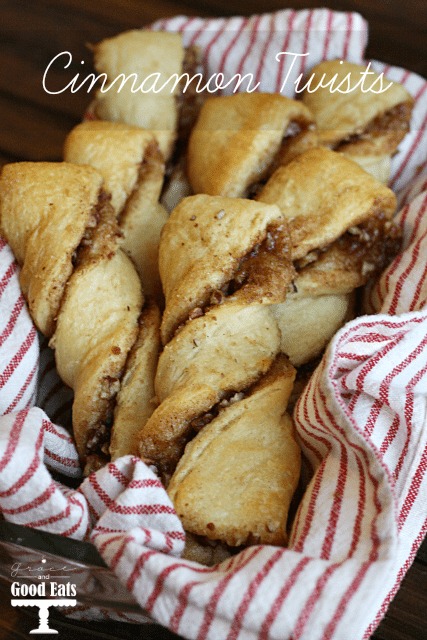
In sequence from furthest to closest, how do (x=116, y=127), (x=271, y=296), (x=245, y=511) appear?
(x=116, y=127)
(x=271, y=296)
(x=245, y=511)

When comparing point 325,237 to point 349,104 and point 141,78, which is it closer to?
point 349,104

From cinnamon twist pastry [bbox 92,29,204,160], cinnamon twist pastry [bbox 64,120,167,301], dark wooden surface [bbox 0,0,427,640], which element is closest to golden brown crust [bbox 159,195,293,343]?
cinnamon twist pastry [bbox 64,120,167,301]

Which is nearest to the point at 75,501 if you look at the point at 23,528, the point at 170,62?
the point at 23,528

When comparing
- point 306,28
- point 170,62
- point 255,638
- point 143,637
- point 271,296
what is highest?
point 306,28

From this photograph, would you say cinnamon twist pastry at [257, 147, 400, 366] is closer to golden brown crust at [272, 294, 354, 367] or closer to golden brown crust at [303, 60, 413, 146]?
golden brown crust at [272, 294, 354, 367]

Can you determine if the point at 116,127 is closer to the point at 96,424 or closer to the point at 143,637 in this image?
the point at 96,424

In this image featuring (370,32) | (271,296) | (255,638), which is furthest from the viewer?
(370,32)
